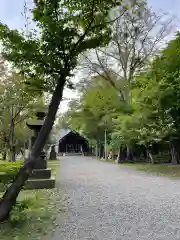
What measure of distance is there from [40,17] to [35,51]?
595 mm

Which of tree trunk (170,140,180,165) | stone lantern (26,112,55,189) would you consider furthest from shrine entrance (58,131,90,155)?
stone lantern (26,112,55,189)

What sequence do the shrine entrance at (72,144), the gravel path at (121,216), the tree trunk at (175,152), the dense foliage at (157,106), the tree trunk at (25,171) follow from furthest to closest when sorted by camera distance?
the shrine entrance at (72,144) < the tree trunk at (175,152) < the dense foliage at (157,106) < the tree trunk at (25,171) < the gravel path at (121,216)

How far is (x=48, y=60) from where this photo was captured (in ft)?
15.6

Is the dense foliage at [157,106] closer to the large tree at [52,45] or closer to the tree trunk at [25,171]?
the large tree at [52,45]

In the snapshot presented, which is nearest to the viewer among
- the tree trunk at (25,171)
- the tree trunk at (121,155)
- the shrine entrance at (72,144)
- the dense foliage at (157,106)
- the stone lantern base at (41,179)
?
the tree trunk at (25,171)

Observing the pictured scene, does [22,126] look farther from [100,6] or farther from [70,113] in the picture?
[100,6]

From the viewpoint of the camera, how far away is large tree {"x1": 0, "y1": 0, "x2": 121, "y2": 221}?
4562 millimetres

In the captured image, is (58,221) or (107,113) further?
(107,113)

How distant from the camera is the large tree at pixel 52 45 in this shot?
4.56m

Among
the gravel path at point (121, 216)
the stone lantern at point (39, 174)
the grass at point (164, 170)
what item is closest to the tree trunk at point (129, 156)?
the grass at point (164, 170)

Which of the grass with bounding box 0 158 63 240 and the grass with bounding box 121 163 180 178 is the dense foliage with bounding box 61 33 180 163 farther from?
the grass with bounding box 0 158 63 240

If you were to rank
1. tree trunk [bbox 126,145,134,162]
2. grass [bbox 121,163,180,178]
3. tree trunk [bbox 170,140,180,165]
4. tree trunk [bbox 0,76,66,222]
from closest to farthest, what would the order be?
tree trunk [bbox 0,76,66,222] < grass [bbox 121,163,180,178] < tree trunk [bbox 170,140,180,165] < tree trunk [bbox 126,145,134,162]

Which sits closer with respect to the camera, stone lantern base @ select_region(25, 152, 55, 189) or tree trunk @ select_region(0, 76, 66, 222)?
tree trunk @ select_region(0, 76, 66, 222)

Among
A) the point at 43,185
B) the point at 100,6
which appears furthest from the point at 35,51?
the point at 43,185
